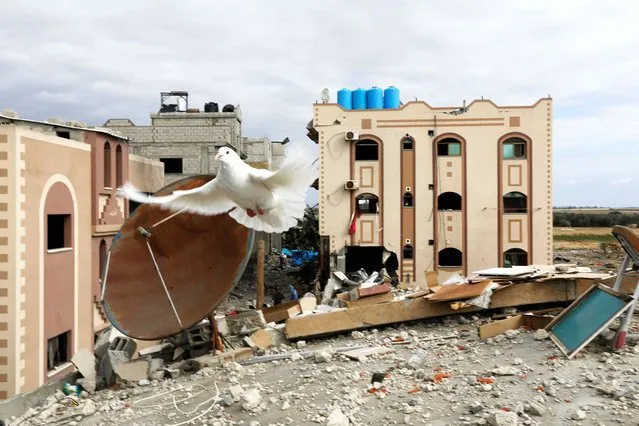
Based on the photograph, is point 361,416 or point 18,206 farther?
point 18,206

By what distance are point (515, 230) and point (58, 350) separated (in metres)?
19.5

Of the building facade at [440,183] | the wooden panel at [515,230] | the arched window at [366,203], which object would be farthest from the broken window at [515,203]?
the arched window at [366,203]

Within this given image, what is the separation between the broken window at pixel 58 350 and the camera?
15430 millimetres

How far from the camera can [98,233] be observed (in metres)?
17.9

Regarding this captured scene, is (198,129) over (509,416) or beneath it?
over

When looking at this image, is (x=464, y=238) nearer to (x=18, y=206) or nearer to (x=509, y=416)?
(x=18, y=206)

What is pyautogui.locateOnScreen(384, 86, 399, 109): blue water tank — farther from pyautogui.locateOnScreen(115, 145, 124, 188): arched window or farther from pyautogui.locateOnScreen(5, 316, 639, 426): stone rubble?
pyautogui.locateOnScreen(5, 316, 639, 426): stone rubble

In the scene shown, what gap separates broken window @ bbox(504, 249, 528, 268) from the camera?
2512 cm

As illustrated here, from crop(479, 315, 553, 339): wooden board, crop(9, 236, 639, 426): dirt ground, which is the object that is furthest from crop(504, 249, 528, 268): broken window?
crop(479, 315, 553, 339): wooden board

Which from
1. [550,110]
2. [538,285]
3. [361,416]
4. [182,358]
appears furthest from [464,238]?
[361,416]

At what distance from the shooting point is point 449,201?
25.4 meters

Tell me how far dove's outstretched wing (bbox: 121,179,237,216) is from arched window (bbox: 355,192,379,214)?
52.3 ft

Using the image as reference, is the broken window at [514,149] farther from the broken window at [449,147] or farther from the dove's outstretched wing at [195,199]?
the dove's outstretched wing at [195,199]

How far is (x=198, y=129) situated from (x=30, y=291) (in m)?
19.4
